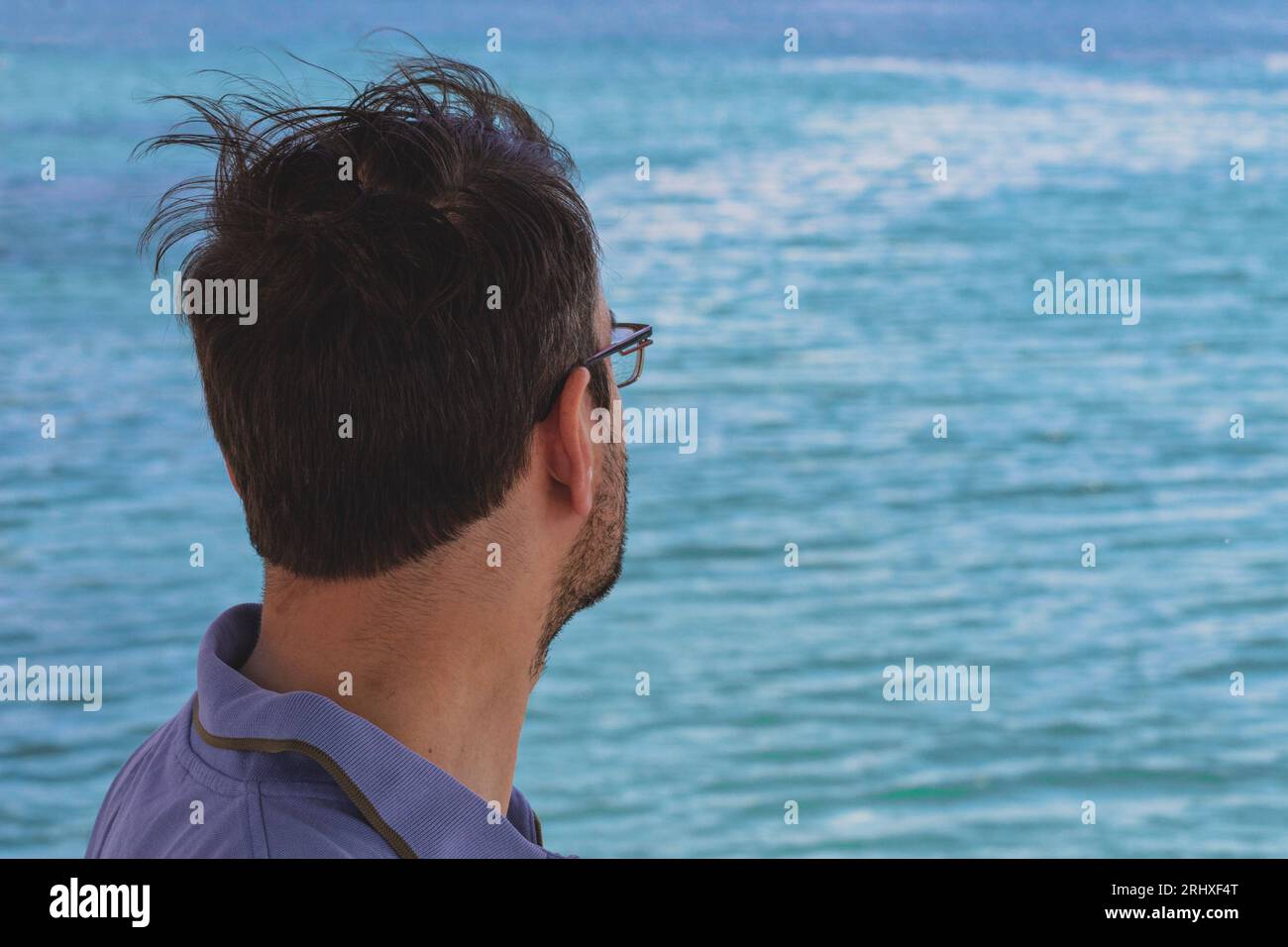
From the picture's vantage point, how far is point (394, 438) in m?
1.31

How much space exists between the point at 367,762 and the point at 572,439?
328 mm

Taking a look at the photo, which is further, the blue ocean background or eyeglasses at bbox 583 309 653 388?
the blue ocean background

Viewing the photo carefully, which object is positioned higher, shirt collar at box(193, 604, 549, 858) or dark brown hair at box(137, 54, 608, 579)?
dark brown hair at box(137, 54, 608, 579)

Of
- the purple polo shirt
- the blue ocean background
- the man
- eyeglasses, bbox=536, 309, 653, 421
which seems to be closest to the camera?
the purple polo shirt

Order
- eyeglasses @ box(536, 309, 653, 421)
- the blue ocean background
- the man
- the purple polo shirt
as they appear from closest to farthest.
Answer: the purple polo shirt < the man < eyeglasses @ box(536, 309, 653, 421) < the blue ocean background

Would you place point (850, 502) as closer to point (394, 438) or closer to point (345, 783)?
point (394, 438)

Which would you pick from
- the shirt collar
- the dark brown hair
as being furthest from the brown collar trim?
the dark brown hair

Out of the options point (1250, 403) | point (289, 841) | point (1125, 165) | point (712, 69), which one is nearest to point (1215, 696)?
point (1250, 403)

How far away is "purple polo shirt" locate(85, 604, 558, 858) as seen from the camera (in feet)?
3.74

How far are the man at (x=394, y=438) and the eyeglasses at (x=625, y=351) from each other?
0.04 metres

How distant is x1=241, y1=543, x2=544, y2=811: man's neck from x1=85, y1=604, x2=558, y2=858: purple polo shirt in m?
0.05

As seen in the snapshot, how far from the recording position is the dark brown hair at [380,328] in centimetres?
128

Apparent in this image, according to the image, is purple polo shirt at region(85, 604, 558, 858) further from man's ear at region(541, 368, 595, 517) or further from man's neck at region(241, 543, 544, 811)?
man's ear at region(541, 368, 595, 517)

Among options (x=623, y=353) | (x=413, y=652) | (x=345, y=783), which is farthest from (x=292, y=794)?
(x=623, y=353)
